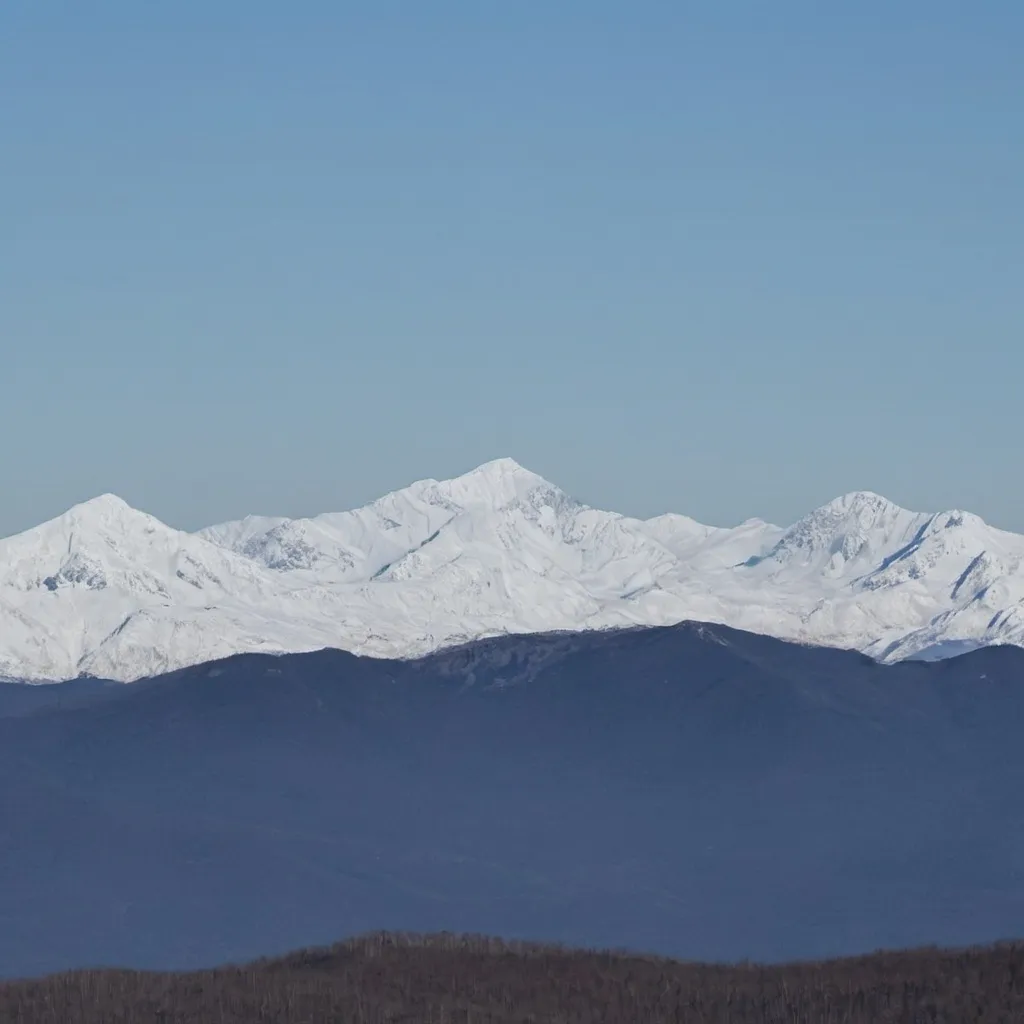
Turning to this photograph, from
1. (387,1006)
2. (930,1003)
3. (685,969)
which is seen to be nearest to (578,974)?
(685,969)

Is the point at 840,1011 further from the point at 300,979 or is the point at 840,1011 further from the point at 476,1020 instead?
the point at 300,979

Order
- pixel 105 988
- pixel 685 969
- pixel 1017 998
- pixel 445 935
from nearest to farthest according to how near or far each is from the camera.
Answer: pixel 1017 998, pixel 105 988, pixel 685 969, pixel 445 935

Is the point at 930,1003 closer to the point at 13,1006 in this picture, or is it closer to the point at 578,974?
the point at 578,974

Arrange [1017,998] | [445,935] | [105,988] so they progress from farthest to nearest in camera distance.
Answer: [445,935], [105,988], [1017,998]

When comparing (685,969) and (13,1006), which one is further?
(685,969)

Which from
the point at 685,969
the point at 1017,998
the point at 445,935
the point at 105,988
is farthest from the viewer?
the point at 445,935

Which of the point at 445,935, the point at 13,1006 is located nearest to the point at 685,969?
the point at 445,935
